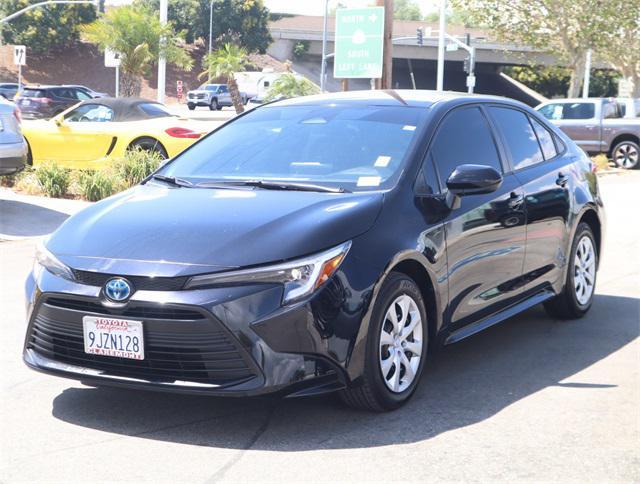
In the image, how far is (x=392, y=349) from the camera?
502 cm

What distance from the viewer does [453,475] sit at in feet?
14.0

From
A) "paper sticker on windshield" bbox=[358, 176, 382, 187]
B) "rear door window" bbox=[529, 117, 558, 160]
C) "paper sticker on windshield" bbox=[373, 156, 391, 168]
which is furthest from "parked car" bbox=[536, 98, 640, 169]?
"paper sticker on windshield" bbox=[358, 176, 382, 187]

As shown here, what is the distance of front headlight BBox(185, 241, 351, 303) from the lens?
447 centimetres

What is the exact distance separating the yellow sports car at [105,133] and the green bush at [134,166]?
50 centimetres

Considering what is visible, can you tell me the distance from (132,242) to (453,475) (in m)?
1.80

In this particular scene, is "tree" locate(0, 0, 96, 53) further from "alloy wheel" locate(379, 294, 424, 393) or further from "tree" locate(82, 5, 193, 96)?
"alloy wheel" locate(379, 294, 424, 393)

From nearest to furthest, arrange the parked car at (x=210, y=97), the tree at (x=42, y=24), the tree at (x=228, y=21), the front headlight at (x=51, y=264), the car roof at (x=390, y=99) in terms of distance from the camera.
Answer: the front headlight at (x=51, y=264) < the car roof at (x=390, y=99) < the parked car at (x=210, y=97) < the tree at (x=42, y=24) < the tree at (x=228, y=21)

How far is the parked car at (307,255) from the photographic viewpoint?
4.50 meters

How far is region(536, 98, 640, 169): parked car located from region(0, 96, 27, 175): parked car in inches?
657

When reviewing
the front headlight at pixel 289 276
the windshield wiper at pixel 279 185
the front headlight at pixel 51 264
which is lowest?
the front headlight at pixel 51 264

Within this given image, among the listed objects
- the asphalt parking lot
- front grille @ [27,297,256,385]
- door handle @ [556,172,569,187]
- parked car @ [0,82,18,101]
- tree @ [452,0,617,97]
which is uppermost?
tree @ [452,0,617,97]

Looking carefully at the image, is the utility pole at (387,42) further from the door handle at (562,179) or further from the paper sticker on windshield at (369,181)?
the paper sticker on windshield at (369,181)

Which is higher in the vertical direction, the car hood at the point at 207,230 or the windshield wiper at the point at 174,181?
the windshield wiper at the point at 174,181

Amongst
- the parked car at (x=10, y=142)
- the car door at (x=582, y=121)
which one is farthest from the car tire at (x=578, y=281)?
the car door at (x=582, y=121)
